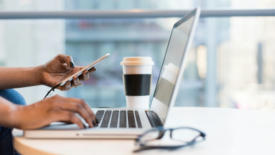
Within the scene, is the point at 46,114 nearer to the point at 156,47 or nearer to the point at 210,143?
the point at 210,143

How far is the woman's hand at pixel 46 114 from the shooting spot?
17.5 inches

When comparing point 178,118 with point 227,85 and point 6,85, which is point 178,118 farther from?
point 227,85

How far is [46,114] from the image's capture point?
45 cm

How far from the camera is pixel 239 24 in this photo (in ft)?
6.70

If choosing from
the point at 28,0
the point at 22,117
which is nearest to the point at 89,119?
the point at 22,117

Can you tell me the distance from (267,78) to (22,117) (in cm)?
207

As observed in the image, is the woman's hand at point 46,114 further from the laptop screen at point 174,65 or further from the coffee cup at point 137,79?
the coffee cup at point 137,79

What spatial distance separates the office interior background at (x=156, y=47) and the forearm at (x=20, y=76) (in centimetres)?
104

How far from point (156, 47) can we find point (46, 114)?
1971 mm

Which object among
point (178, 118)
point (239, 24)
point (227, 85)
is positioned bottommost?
point (227, 85)

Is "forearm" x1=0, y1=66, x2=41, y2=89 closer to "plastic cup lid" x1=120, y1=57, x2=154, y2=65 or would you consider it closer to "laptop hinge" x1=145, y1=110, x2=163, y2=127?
"plastic cup lid" x1=120, y1=57, x2=154, y2=65

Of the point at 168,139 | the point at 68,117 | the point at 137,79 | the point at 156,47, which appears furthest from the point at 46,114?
the point at 156,47

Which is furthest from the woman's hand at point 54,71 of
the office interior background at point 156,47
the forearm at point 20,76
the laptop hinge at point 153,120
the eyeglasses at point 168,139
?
the office interior background at point 156,47

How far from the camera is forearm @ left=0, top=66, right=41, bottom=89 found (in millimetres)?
851
